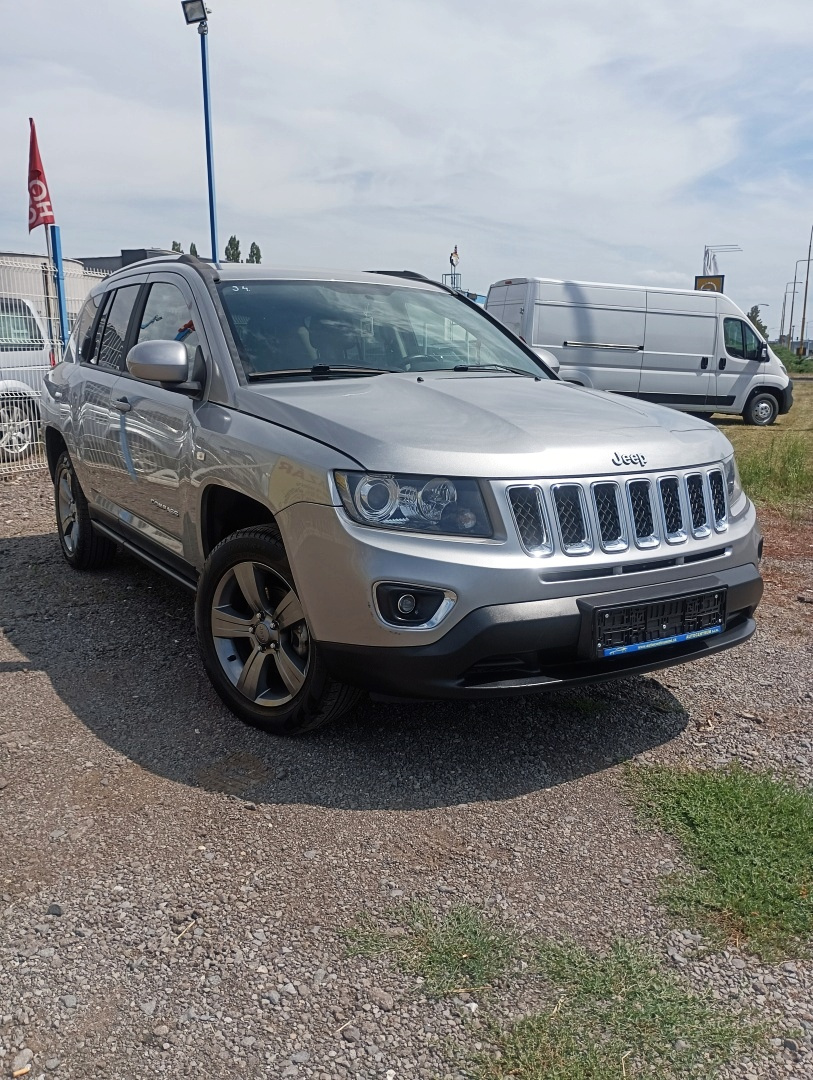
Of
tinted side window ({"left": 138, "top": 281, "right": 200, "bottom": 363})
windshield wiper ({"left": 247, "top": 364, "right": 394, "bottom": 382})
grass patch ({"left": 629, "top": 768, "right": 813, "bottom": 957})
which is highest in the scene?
tinted side window ({"left": 138, "top": 281, "right": 200, "bottom": 363})

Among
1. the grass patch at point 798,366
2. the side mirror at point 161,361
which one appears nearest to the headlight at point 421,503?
the side mirror at point 161,361

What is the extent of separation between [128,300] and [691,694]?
3527mm

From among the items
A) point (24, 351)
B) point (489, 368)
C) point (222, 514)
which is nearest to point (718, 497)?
point (489, 368)

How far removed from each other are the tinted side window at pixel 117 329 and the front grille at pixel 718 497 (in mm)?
3105

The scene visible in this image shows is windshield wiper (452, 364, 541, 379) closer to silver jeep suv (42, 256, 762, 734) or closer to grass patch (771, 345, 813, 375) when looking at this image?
silver jeep suv (42, 256, 762, 734)

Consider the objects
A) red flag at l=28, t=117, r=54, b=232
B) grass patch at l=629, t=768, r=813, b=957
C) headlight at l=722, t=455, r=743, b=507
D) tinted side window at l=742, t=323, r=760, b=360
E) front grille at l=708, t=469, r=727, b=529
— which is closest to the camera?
grass patch at l=629, t=768, r=813, b=957

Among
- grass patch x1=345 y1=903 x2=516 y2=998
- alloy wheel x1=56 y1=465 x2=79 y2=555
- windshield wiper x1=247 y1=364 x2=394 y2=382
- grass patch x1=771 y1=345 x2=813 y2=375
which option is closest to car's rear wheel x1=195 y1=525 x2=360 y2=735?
windshield wiper x1=247 y1=364 x2=394 y2=382

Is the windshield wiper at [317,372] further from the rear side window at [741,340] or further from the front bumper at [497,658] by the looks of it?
the rear side window at [741,340]

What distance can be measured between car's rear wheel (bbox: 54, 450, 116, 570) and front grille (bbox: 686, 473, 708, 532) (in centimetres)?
368

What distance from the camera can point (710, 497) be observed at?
11.7ft

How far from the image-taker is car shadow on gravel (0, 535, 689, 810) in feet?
10.7

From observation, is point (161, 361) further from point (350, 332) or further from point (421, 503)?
point (421, 503)

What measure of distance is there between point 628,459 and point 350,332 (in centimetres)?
154

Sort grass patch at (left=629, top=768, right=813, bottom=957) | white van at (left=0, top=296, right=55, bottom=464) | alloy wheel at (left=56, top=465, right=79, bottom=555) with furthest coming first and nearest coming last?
white van at (left=0, top=296, right=55, bottom=464) < alloy wheel at (left=56, top=465, right=79, bottom=555) < grass patch at (left=629, top=768, right=813, bottom=957)
